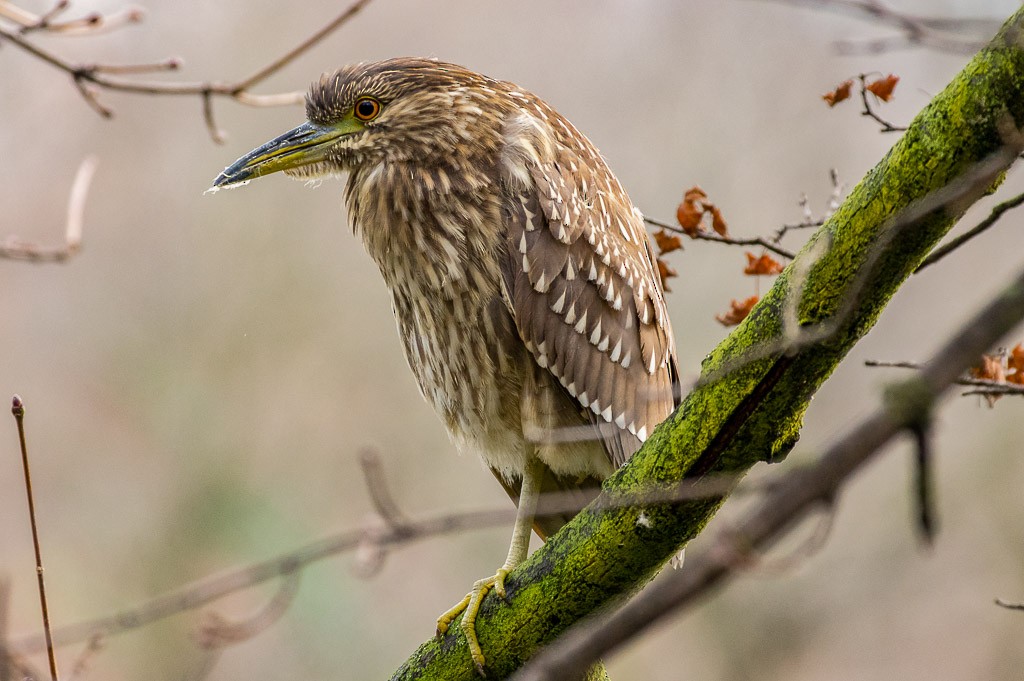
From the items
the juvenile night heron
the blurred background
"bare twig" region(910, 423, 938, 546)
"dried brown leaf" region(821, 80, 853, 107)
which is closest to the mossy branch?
the juvenile night heron

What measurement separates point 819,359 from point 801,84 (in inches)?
301

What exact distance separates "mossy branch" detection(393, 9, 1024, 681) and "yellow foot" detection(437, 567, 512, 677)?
2 cm

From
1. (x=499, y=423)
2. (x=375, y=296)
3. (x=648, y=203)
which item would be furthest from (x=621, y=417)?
(x=375, y=296)

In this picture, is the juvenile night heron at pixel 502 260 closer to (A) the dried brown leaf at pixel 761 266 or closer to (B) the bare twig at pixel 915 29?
(A) the dried brown leaf at pixel 761 266

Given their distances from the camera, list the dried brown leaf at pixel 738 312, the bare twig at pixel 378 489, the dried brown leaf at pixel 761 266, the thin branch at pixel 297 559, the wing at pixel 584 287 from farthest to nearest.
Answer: the wing at pixel 584 287
the dried brown leaf at pixel 738 312
the dried brown leaf at pixel 761 266
the bare twig at pixel 378 489
the thin branch at pixel 297 559

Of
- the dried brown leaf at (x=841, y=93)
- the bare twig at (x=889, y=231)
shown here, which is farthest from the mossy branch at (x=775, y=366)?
the dried brown leaf at (x=841, y=93)

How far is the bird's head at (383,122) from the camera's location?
10.5 feet

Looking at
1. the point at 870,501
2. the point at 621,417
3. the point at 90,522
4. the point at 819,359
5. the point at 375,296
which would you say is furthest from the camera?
the point at 375,296

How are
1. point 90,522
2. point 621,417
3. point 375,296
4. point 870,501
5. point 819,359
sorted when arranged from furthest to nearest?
point 375,296 → point 90,522 → point 870,501 → point 621,417 → point 819,359

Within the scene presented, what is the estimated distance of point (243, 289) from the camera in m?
9.36

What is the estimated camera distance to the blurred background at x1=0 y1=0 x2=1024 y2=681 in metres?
8.42

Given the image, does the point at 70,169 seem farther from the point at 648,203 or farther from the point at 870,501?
the point at 870,501

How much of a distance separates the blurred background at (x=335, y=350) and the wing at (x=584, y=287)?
5237 millimetres

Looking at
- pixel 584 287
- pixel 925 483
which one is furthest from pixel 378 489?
pixel 584 287
